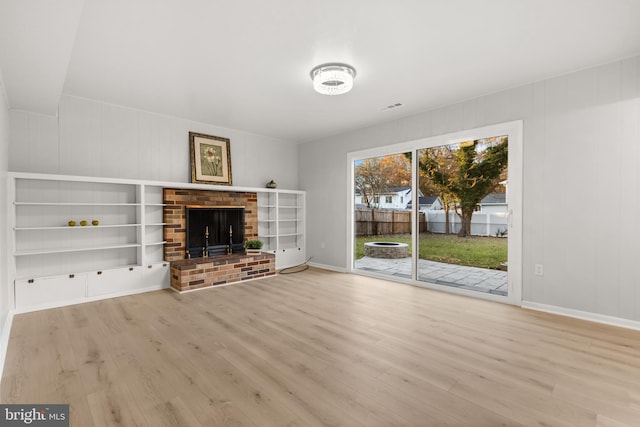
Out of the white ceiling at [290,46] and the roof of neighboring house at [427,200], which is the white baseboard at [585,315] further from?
the white ceiling at [290,46]

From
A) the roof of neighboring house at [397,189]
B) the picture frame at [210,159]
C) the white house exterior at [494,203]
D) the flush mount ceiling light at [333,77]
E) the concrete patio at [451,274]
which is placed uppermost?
the flush mount ceiling light at [333,77]

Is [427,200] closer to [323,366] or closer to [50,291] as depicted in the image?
[323,366]

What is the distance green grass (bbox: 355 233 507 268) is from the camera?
400cm

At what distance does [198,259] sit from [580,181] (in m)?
4.88

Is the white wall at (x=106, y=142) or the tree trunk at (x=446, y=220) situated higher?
the white wall at (x=106, y=142)

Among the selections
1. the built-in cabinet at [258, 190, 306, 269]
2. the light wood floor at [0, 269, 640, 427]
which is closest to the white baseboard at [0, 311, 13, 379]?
the light wood floor at [0, 269, 640, 427]

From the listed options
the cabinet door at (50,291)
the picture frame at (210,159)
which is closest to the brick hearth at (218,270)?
the cabinet door at (50,291)

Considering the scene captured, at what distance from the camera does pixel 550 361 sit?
227 centimetres

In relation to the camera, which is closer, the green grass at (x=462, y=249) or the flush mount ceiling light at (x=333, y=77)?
the flush mount ceiling light at (x=333, y=77)

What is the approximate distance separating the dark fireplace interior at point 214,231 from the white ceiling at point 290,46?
179 centimetres

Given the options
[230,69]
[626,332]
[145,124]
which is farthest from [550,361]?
[145,124]

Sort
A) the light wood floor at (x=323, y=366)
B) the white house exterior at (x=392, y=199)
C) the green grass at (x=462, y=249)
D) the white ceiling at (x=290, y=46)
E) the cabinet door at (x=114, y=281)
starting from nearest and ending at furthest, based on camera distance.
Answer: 1. the light wood floor at (x=323, y=366)
2. the white ceiling at (x=290, y=46)
3. the cabinet door at (x=114, y=281)
4. the green grass at (x=462, y=249)
5. the white house exterior at (x=392, y=199)

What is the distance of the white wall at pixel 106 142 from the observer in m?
3.67

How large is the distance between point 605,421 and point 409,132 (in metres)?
3.80
